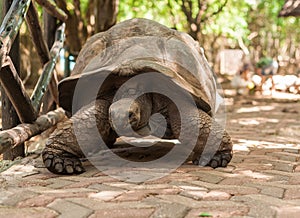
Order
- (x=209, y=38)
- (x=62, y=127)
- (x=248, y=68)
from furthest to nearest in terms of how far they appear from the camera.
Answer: (x=209, y=38) < (x=248, y=68) < (x=62, y=127)

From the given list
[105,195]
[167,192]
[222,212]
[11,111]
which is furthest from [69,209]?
[11,111]

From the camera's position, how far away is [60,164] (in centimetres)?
254

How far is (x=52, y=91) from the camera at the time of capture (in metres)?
4.51

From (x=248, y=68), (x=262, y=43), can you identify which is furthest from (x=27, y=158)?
(x=262, y=43)

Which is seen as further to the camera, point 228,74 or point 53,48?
point 228,74

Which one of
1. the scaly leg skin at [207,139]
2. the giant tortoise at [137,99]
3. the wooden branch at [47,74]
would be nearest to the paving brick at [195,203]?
the giant tortoise at [137,99]

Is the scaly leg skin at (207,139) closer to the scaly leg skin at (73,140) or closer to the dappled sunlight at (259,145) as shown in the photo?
the scaly leg skin at (73,140)

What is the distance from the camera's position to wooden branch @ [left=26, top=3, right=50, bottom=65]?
138 inches

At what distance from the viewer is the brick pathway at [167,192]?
173 cm

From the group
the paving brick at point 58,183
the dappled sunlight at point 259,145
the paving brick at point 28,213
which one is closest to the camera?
the paving brick at point 28,213

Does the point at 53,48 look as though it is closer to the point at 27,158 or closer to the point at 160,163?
the point at 27,158

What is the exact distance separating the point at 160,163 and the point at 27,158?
981mm

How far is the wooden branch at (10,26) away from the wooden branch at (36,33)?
609 mm

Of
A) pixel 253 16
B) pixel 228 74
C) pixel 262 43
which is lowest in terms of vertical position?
pixel 228 74
